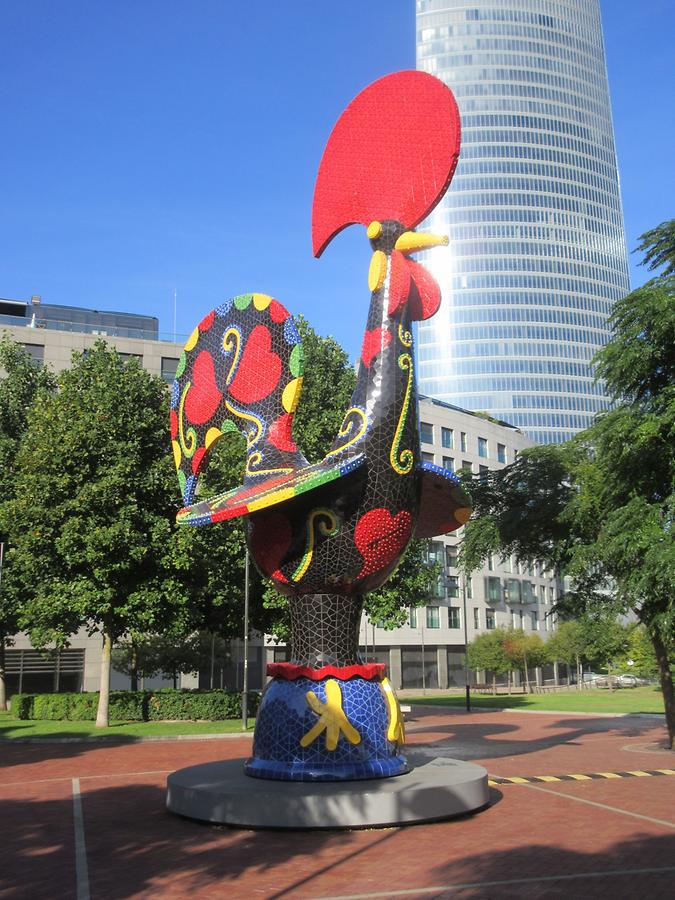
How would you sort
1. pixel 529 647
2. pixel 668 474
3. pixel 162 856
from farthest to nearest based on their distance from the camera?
pixel 529 647 < pixel 668 474 < pixel 162 856

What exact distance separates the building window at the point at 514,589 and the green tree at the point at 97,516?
4754 cm

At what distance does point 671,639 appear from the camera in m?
17.6

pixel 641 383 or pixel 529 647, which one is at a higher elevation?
pixel 641 383

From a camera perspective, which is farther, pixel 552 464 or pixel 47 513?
pixel 47 513

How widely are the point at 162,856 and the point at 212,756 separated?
11.3 m

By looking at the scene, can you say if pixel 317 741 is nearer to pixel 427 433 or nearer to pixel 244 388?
pixel 244 388

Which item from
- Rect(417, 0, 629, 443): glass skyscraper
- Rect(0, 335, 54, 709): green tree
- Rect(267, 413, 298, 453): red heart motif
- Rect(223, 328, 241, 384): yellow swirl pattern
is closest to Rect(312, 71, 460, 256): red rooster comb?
Rect(223, 328, 241, 384): yellow swirl pattern

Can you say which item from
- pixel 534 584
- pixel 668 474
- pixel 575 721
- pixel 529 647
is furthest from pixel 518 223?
pixel 668 474

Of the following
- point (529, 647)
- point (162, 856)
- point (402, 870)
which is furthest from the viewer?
point (529, 647)

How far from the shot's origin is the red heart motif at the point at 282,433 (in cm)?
1273

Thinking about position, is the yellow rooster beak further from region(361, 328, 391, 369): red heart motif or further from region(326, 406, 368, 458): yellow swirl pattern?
region(326, 406, 368, 458): yellow swirl pattern

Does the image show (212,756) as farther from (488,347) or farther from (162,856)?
(488,347)

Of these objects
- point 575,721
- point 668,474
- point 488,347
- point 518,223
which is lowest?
point 575,721

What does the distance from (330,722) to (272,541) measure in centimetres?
265
